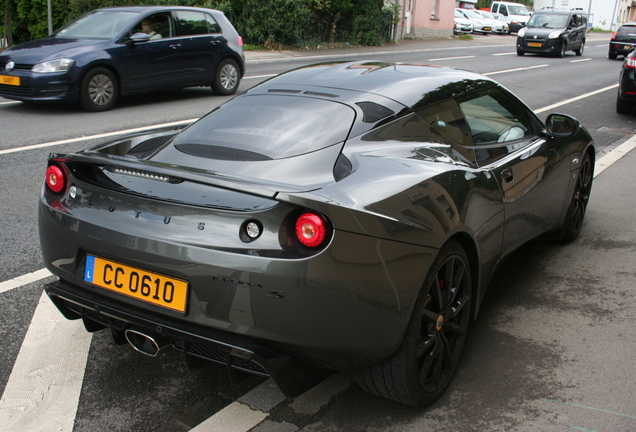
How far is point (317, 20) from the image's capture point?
2784 cm

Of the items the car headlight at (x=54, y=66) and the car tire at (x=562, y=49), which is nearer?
the car headlight at (x=54, y=66)

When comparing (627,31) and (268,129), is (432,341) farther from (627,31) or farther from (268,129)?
(627,31)

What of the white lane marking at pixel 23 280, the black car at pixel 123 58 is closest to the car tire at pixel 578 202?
the white lane marking at pixel 23 280

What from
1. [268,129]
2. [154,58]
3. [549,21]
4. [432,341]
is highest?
[549,21]

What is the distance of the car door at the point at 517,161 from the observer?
11.8ft

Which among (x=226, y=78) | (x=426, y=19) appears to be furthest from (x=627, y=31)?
(x=226, y=78)

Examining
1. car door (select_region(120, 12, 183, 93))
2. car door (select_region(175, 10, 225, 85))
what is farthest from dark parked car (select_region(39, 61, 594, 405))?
car door (select_region(175, 10, 225, 85))

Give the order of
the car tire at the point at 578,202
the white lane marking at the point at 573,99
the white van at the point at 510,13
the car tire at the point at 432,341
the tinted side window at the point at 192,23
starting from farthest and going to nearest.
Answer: the white van at the point at 510,13 → the white lane marking at the point at 573,99 → the tinted side window at the point at 192,23 → the car tire at the point at 578,202 → the car tire at the point at 432,341

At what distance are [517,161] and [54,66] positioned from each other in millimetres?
8159

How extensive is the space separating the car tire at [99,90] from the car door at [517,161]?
7741 millimetres

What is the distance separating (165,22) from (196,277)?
32.2ft

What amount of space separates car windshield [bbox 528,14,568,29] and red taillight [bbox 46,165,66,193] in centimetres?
2719

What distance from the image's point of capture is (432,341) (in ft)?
9.48

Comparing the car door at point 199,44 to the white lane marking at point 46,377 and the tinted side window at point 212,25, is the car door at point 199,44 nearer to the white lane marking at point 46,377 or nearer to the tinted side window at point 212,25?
the tinted side window at point 212,25
